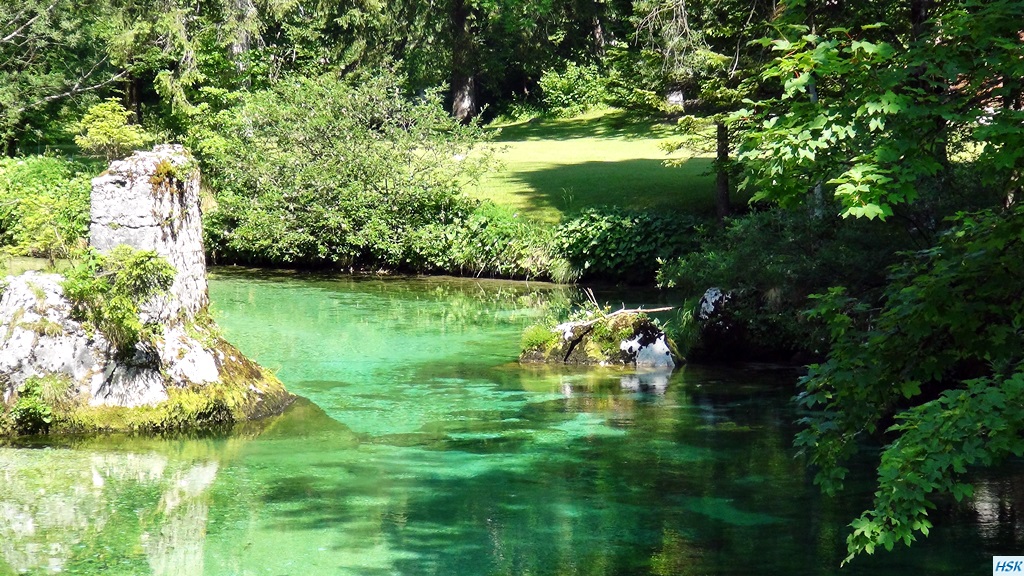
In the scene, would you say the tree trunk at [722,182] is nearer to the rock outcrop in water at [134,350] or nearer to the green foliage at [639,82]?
the green foliage at [639,82]

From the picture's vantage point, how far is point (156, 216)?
11234 millimetres

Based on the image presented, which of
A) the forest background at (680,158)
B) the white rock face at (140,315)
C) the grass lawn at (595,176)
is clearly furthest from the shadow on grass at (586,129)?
the white rock face at (140,315)

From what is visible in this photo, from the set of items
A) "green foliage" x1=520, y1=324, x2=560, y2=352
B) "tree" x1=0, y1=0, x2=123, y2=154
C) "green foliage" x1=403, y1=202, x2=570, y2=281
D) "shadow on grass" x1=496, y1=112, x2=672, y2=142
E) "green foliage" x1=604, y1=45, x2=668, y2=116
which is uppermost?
"tree" x1=0, y1=0, x2=123, y2=154

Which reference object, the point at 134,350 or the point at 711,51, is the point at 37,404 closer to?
the point at 134,350

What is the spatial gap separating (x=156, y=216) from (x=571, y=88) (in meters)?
32.7

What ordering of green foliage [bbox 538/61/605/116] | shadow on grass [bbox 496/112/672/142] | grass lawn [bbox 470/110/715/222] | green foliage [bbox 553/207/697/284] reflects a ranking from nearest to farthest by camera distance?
green foliage [bbox 553/207/697/284] → grass lawn [bbox 470/110/715/222] → shadow on grass [bbox 496/112/672/142] → green foliage [bbox 538/61/605/116]

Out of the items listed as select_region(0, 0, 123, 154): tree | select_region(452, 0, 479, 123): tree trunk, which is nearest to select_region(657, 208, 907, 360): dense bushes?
select_region(0, 0, 123, 154): tree

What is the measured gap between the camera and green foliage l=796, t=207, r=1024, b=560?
4836mm

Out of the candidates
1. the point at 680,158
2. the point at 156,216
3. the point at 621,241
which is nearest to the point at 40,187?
the point at 621,241

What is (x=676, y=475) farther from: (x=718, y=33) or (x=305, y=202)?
(x=305, y=202)

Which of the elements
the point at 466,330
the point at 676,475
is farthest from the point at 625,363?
the point at 676,475

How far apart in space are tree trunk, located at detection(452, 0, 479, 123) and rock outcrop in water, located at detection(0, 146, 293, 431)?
93.0 feet

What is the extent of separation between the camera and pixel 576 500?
29.2ft

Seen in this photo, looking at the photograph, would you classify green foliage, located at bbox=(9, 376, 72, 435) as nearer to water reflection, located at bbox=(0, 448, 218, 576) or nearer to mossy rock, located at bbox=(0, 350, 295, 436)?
mossy rock, located at bbox=(0, 350, 295, 436)
